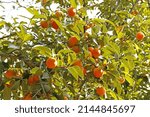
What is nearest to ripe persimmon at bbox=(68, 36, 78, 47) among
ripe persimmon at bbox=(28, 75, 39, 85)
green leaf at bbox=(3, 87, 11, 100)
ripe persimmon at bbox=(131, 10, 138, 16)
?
ripe persimmon at bbox=(28, 75, 39, 85)

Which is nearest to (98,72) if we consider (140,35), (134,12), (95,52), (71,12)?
(95,52)

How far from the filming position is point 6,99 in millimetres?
2012

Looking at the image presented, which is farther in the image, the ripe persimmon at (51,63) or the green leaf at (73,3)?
the green leaf at (73,3)

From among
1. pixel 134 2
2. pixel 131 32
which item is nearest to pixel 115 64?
pixel 131 32

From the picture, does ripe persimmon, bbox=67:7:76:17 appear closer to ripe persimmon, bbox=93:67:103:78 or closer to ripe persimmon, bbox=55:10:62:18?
ripe persimmon, bbox=55:10:62:18

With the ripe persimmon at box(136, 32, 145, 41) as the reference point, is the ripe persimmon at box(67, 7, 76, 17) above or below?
above

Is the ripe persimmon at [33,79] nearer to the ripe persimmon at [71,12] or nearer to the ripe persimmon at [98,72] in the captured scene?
the ripe persimmon at [98,72]

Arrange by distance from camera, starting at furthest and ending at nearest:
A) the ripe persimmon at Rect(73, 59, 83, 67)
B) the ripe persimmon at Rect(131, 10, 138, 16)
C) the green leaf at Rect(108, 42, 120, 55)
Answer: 1. the ripe persimmon at Rect(131, 10, 138, 16)
2. the green leaf at Rect(108, 42, 120, 55)
3. the ripe persimmon at Rect(73, 59, 83, 67)

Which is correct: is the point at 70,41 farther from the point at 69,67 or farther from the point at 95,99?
the point at 95,99

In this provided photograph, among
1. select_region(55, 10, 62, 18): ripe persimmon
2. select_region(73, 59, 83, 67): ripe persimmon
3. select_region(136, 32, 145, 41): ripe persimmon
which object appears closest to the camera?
select_region(73, 59, 83, 67): ripe persimmon

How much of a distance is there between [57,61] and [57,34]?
13.7 inches

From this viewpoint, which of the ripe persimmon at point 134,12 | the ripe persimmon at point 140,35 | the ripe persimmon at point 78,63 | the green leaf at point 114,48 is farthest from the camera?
the ripe persimmon at point 134,12

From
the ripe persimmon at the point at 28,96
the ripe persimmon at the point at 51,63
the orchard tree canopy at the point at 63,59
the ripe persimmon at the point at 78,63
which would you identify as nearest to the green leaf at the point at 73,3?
the orchard tree canopy at the point at 63,59

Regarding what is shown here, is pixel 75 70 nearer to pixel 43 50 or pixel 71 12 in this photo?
pixel 43 50
